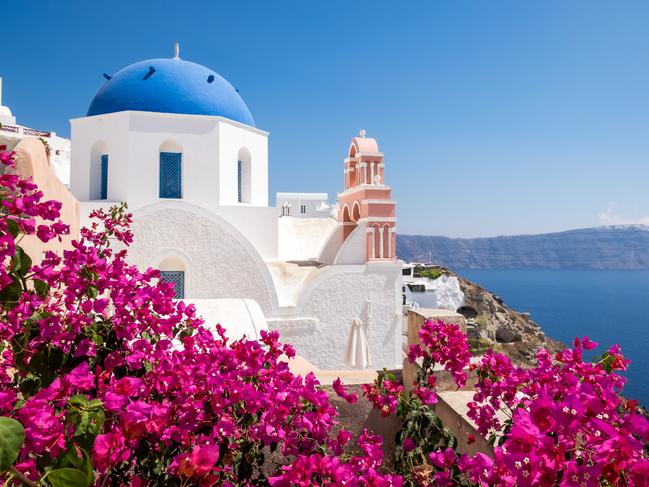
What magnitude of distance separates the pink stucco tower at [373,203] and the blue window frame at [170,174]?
12.5 ft

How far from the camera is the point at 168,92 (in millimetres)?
9523

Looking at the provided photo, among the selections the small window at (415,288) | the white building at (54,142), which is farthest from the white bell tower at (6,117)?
the small window at (415,288)

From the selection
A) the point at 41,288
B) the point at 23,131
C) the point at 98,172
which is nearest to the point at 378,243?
the point at 98,172

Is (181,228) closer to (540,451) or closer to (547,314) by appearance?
(540,451)

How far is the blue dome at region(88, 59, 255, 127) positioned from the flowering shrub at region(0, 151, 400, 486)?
27.8 ft

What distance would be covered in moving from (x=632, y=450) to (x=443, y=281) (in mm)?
42982

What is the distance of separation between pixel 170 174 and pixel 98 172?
156 cm

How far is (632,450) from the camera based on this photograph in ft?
2.93

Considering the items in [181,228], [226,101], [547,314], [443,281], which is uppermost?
[226,101]

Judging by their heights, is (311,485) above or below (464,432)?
above

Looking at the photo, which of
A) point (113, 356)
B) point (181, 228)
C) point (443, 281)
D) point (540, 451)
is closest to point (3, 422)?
point (113, 356)

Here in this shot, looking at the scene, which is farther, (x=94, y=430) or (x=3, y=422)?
(x=94, y=430)

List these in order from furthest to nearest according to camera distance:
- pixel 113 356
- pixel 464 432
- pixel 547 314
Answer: pixel 547 314, pixel 464 432, pixel 113 356

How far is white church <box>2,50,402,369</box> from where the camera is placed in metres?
8.31
